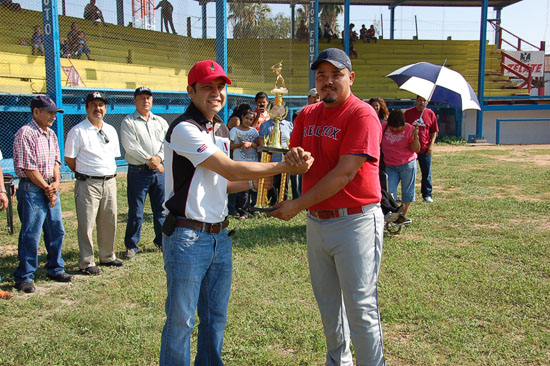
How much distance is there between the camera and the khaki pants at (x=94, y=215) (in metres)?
5.34

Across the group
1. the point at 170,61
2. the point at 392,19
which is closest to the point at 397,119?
the point at 170,61

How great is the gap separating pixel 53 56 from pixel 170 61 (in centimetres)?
586

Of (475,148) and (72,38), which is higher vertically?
(72,38)

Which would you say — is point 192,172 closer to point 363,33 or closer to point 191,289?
point 191,289

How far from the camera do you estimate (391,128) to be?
6.86 meters

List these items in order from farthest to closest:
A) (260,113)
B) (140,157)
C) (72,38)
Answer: (72,38) < (260,113) < (140,157)

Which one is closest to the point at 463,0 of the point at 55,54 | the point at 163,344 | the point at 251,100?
the point at 251,100

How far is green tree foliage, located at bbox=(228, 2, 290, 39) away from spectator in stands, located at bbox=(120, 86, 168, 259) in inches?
379

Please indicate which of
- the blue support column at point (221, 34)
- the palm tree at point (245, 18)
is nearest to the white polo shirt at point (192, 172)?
the blue support column at point (221, 34)

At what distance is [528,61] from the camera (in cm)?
2673

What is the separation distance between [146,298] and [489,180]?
31.0 ft

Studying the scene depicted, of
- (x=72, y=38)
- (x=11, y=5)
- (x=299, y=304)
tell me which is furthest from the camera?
(x=72, y=38)

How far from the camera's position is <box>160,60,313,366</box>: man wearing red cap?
2.63 metres

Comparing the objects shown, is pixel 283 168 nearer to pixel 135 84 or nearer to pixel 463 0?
pixel 135 84
